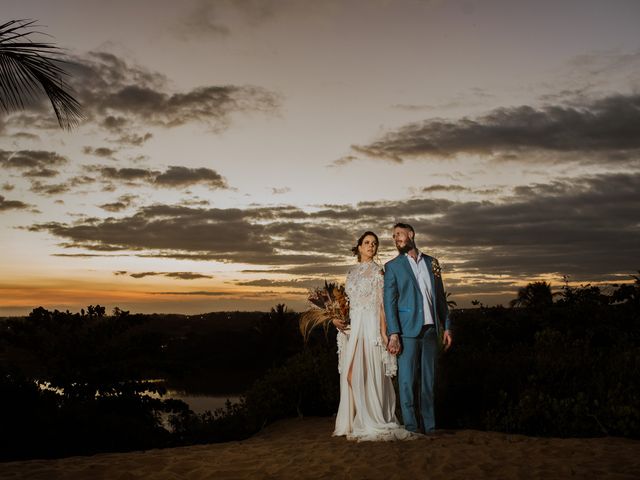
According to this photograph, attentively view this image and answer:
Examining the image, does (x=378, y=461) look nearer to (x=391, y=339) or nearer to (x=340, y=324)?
(x=391, y=339)

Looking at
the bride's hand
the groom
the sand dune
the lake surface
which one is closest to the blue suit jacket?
the groom

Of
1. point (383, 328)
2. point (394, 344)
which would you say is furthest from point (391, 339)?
point (383, 328)

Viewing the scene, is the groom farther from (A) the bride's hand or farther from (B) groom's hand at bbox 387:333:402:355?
(A) the bride's hand

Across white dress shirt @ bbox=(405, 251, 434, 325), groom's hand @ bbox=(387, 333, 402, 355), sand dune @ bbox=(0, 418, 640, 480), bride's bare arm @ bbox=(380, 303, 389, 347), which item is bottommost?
sand dune @ bbox=(0, 418, 640, 480)

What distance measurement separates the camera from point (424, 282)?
26.7ft

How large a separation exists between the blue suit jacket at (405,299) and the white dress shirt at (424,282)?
1.6 inches

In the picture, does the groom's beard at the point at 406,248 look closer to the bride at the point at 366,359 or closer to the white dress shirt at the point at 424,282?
the white dress shirt at the point at 424,282

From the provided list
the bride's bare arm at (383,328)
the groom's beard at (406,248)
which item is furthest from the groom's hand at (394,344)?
the groom's beard at (406,248)

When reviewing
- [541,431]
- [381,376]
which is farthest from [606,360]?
[381,376]

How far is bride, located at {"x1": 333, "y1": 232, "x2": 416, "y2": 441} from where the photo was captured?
27.5 ft

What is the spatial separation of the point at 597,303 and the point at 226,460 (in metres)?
15.0

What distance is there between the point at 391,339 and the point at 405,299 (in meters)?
0.53

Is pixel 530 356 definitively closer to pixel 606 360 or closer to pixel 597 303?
pixel 606 360

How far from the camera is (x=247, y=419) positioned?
12.3 metres
